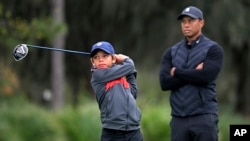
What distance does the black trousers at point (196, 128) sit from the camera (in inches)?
292

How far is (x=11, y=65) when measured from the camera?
66.6ft

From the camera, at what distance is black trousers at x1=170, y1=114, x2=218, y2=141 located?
7422 millimetres

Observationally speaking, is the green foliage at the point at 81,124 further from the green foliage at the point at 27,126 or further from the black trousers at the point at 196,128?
the black trousers at the point at 196,128

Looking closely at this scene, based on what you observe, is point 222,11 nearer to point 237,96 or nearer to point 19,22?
point 237,96

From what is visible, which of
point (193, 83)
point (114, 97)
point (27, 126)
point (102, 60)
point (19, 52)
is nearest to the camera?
point (114, 97)

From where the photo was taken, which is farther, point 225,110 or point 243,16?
point 243,16

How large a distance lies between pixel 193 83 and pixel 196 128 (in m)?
0.41

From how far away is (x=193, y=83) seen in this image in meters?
7.49

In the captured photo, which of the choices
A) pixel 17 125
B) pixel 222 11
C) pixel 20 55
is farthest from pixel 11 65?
pixel 20 55

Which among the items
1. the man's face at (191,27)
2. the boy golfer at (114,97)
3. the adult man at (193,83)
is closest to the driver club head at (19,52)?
the boy golfer at (114,97)

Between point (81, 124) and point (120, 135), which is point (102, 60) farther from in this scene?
point (81, 124)

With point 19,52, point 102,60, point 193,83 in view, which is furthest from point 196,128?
point 19,52

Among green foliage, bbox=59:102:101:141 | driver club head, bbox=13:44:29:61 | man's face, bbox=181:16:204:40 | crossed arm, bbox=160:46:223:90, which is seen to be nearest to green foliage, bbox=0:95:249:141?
green foliage, bbox=59:102:101:141

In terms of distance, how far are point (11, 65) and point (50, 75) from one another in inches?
51.1
